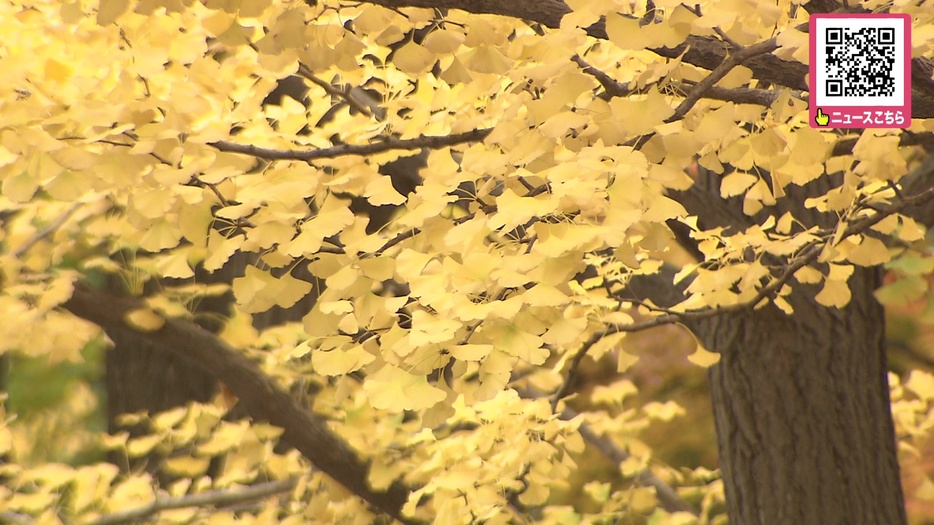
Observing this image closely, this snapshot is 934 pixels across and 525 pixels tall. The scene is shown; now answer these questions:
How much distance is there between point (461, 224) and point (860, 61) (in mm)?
907

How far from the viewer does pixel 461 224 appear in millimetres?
1852

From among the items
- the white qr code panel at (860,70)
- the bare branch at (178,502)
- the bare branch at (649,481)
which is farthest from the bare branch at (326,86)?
the bare branch at (649,481)

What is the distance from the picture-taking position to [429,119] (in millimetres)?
2639

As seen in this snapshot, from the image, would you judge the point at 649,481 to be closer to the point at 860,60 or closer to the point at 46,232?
the point at 46,232

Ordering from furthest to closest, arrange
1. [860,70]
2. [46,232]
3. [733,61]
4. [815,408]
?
[46,232] → [815,408] → [860,70] → [733,61]

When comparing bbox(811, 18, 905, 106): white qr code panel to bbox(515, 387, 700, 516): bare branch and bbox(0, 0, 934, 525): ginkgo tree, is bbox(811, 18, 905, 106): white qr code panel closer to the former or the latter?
bbox(0, 0, 934, 525): ginkgo tree

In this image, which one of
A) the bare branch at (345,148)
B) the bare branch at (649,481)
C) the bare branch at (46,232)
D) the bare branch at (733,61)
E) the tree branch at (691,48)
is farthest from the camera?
the bare branch at (649,481)

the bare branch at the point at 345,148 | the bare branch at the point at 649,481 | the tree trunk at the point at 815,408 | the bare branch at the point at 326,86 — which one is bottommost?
the bare branch at the point at 649,481

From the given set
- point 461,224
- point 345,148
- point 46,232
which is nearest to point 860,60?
point 461,224

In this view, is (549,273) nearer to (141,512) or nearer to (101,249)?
(141,512)

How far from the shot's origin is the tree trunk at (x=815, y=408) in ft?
11.8

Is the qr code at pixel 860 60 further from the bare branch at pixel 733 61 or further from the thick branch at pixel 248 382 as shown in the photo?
the thick branch at pixel 248 382

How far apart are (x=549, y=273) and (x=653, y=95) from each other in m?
0.39

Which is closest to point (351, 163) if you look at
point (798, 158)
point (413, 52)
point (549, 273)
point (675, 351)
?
point (413, 52)
